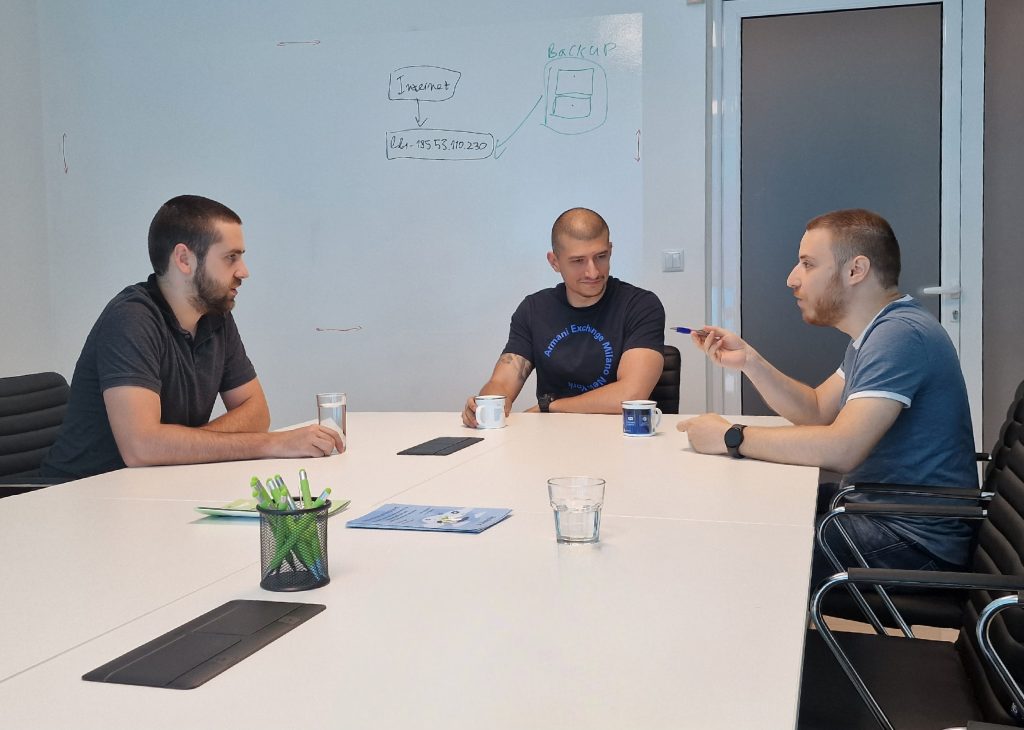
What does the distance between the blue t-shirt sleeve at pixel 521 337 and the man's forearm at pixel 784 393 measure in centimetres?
108

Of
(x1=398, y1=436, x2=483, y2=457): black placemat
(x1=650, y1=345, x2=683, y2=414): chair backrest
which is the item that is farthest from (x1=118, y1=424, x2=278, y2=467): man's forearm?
(x1=650, y1=345, x2=683, y2=414): chair backrest

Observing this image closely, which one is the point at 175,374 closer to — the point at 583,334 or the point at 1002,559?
the point at 583,334

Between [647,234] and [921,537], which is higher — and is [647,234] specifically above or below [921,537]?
above

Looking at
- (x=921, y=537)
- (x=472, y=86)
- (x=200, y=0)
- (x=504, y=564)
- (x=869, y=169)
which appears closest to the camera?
(x=504, y=564)

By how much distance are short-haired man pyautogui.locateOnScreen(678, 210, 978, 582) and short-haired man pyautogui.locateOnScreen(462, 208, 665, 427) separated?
0.97m

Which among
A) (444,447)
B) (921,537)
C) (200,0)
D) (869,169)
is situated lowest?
(921,537)

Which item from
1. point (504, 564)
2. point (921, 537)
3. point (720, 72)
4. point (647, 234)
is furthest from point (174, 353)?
point (720, 72)

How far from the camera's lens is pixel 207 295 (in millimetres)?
2520

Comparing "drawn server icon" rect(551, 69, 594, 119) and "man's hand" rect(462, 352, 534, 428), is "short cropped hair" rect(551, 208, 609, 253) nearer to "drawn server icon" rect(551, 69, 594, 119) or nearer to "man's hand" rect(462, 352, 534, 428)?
"man's hand" rect(462, 352, 534, 428)

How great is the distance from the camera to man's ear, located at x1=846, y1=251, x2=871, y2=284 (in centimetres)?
229

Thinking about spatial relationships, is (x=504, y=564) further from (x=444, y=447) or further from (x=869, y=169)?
(x=869, y=169)

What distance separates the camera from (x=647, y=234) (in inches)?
160

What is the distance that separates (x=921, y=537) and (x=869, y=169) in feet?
7.97

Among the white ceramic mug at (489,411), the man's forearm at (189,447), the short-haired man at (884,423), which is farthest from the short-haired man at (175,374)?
the short-haired man at (884,423)
